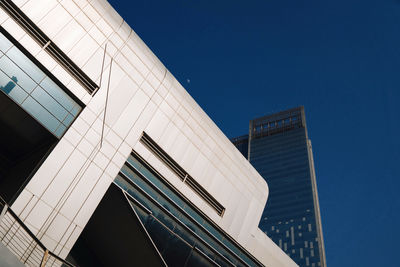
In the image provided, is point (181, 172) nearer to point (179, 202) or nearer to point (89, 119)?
point (179, 202)

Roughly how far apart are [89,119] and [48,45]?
389 centimetres

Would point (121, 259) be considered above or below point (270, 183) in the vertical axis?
below

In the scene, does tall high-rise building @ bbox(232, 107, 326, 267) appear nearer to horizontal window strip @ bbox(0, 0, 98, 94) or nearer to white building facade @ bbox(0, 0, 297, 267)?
white building facade @ bbox(0, 0, 297, 267)

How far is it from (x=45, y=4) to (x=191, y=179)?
12.7 m

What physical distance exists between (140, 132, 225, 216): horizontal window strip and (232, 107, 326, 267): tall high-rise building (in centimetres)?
11043

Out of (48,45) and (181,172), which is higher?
(48,45)

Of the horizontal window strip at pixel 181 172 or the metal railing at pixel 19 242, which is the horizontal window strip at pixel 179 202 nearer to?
the horizontal window strip at pixel 181 172

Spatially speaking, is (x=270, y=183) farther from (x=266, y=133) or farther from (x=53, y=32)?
(x=53, y=32)

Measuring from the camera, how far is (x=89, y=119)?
16016mm

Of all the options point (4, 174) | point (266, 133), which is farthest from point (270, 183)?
point (4, 174)

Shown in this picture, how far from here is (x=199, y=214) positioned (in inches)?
838

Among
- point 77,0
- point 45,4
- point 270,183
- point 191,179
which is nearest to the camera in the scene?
point 45,4

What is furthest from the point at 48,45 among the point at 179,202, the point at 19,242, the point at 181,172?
the point at 179,202

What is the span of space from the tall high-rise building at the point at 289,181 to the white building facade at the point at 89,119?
372 feet
